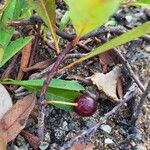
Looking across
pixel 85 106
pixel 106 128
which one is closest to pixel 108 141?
pixel 106 128

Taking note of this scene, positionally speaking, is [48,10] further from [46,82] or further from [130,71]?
[130,71]

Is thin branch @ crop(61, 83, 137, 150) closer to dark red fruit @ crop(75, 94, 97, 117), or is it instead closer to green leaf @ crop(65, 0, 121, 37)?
dark red fruit @ crop(75, 94, 97, 117)

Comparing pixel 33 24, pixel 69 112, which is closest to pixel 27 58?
pixel 33 24

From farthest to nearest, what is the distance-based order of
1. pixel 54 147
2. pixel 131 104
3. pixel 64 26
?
pixel 64 26
pixel 131 104
pixel 54 147

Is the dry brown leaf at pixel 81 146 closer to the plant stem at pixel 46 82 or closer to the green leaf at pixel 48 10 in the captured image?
the plant stem at pixel 46 82

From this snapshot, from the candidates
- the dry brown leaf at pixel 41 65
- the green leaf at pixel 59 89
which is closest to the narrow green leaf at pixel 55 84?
the green leaf at pixel 59 89

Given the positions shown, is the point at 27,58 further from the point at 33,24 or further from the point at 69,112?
the point at 69,112

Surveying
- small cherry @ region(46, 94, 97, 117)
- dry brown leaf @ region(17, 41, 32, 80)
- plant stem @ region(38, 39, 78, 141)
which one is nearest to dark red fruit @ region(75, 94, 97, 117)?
small cherry @ region(46, 94, 97, 117)
